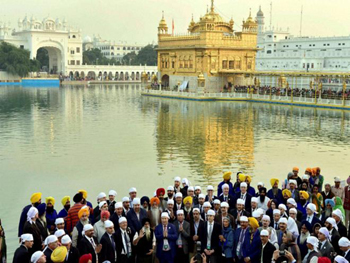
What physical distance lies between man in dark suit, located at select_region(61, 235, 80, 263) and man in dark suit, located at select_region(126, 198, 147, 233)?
1.23 meters

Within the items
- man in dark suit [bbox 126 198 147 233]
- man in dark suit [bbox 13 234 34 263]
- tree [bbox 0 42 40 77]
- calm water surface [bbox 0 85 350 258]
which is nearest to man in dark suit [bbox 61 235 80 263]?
man in dark suit [bbox 13 234 34 263]

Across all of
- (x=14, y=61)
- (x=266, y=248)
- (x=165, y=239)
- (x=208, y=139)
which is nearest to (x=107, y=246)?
(x=165, y=239)

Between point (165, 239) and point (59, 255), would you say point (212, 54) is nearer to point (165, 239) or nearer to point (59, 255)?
point (165, 239)

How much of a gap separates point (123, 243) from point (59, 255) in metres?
1.26

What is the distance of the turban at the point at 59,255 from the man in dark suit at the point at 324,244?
320 centimetres

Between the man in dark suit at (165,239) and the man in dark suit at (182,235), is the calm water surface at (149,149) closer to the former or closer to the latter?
the man in dark suit at (165,239)

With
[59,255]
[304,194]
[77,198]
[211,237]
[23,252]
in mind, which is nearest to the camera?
[59,255]

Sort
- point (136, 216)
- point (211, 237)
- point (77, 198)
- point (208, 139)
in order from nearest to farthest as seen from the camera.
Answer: point (211, 237) < point (136, 216) < point (77, 198) < point (208, 139)

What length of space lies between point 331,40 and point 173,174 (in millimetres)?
55803

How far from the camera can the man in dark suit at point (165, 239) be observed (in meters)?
6.39

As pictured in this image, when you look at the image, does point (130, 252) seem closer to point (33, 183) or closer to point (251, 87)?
point (33, 183)

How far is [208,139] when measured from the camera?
19.3m

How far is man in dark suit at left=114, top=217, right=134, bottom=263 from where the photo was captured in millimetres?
6312

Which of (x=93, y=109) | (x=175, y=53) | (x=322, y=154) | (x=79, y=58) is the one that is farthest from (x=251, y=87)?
(x=79, y=58)
